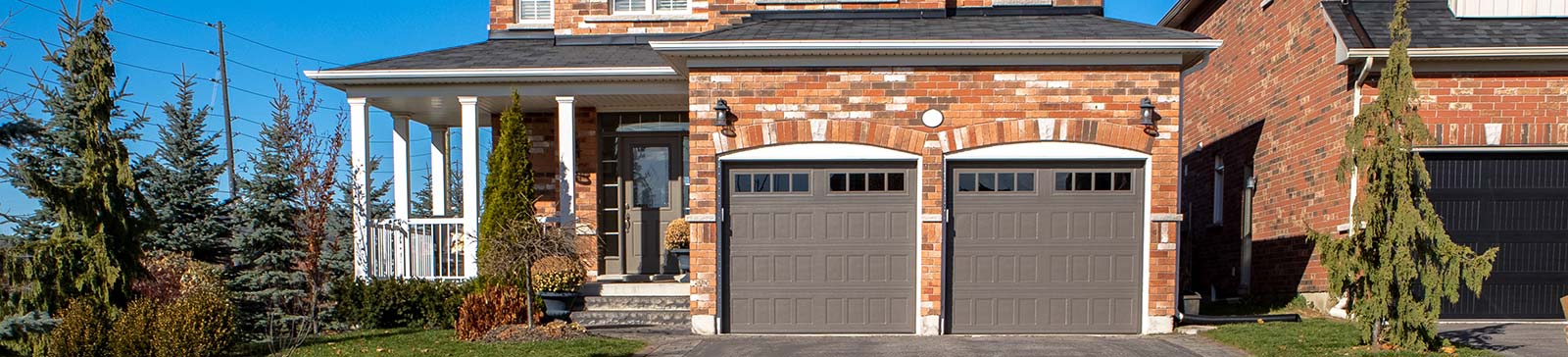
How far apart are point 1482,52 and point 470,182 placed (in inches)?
406

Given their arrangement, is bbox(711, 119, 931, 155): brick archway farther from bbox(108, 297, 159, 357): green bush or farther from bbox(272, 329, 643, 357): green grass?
bbox(108, 297, 159, 357): green bush

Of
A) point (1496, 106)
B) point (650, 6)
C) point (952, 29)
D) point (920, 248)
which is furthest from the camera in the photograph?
point (650, 6)

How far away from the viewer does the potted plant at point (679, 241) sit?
10.6m

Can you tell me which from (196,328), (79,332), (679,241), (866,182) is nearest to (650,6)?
(679,241)

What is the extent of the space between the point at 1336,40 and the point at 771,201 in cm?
601

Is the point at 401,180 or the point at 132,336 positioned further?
the point at 401,180

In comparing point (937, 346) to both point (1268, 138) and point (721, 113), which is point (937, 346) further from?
point (1268, 138)

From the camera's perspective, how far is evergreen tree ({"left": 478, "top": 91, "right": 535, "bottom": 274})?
9.71 metres

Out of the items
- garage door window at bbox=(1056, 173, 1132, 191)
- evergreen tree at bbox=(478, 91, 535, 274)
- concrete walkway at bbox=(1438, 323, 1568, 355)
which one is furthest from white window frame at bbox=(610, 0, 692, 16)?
concrete walkway at bbox=(1438, 323, 1568, 355)

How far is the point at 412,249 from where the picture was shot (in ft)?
35.3

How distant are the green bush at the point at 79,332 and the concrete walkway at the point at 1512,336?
422 inches

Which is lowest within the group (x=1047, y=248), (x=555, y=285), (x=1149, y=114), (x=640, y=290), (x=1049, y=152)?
(x=640, y=290)

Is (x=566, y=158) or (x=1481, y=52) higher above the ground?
(x=1481, y=52)

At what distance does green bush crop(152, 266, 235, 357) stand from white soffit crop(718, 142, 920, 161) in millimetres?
4328
